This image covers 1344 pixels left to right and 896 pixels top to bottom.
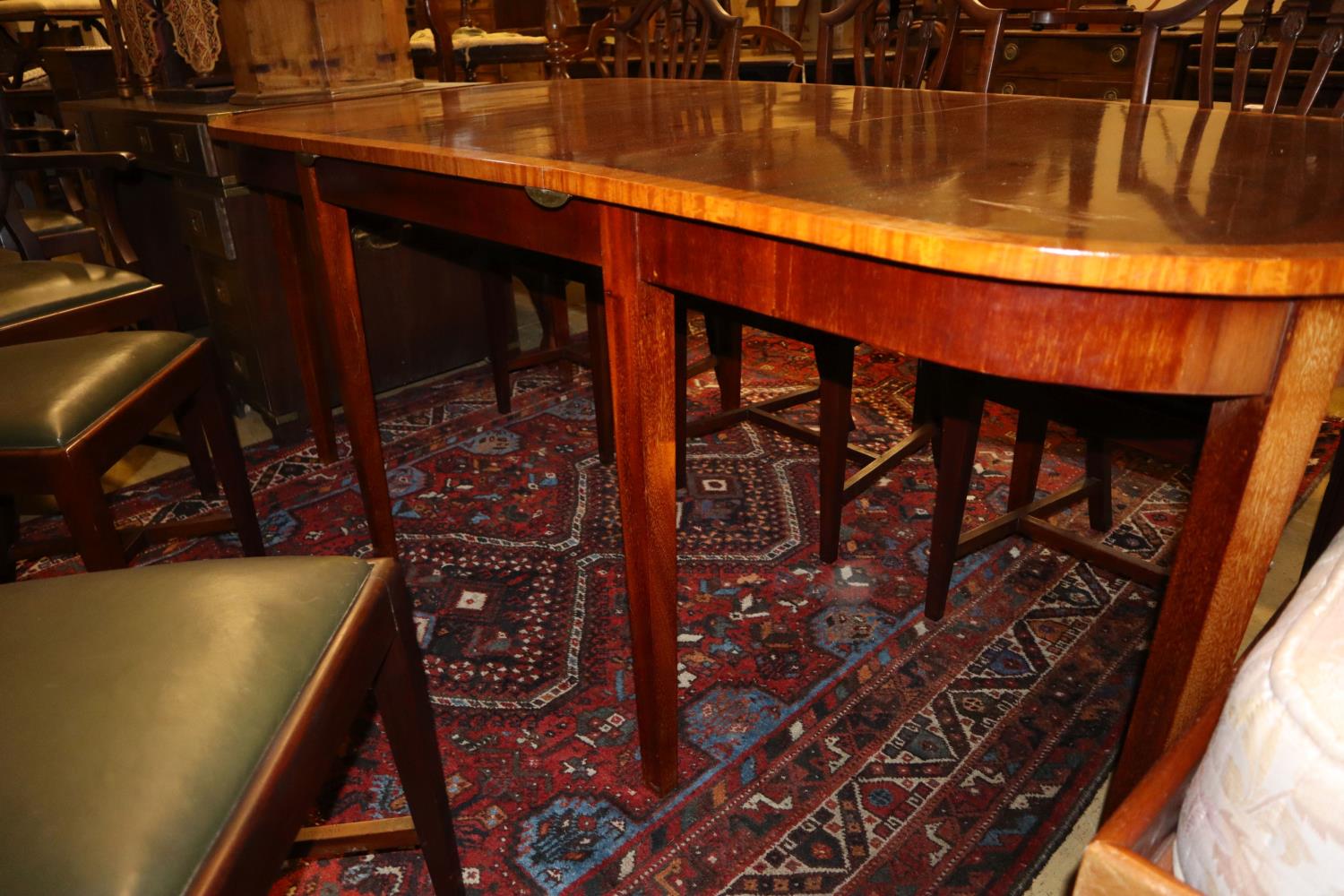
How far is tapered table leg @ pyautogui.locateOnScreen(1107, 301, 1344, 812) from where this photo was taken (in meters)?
0.68

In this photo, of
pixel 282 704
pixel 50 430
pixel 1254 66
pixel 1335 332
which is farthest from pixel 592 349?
pixel 1254 66

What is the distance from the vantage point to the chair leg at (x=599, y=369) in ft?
7.00

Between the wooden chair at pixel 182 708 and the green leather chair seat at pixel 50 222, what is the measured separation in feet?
7.12

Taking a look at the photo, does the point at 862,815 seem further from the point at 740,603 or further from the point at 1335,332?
the point at 1335,332

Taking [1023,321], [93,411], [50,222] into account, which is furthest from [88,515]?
[50,222]

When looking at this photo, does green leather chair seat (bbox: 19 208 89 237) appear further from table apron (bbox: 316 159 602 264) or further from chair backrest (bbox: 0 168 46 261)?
table apron (bbox: 316 159 602 264)

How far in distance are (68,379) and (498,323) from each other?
1.24 m

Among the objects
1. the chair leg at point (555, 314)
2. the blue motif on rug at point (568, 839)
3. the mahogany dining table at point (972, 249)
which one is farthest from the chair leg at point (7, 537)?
the chair leg at point (555, 314)

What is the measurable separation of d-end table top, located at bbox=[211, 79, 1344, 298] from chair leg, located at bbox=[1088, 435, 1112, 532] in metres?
0.70

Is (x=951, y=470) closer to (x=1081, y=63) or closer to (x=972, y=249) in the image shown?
(x=972, y=249)

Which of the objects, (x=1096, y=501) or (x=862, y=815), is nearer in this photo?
(x=862, y=815)

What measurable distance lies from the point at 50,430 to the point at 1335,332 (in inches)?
58.4

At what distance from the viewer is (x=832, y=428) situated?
68.4 inches

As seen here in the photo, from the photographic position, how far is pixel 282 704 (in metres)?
0.73
